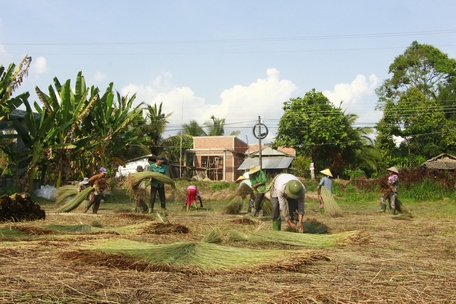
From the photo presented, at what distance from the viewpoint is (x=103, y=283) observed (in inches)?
157

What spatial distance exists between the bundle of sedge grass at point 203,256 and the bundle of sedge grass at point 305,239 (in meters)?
1.47

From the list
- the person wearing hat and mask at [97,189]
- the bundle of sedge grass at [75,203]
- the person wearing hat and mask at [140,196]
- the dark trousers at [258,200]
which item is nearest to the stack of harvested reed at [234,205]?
the dark trousers at [258,200]

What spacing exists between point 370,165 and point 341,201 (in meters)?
13.9

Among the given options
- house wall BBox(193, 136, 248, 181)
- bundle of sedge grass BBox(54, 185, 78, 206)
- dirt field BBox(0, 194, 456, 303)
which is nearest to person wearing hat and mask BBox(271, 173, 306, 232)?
dirt field BBox(0, 194, 456, 303)

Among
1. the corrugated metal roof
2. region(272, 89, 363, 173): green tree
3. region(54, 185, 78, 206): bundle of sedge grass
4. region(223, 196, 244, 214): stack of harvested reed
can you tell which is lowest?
region(223, 196, 244, 214): stack of harvested reed

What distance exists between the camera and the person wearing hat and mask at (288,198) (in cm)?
802

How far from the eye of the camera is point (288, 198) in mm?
8414

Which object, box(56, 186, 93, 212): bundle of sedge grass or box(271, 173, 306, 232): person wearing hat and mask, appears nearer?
box(271, 173, 306, 232): person wearing hat and mask

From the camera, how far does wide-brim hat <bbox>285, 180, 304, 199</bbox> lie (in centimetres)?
799

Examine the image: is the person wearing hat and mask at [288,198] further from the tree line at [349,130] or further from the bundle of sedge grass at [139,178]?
the tree line at [349,130]

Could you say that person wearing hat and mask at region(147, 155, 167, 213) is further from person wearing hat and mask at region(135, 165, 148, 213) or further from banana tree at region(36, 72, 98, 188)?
banana tree at region(36, 72, 98, 188)

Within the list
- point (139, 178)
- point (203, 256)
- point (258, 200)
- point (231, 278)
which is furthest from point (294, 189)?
point (139, 178)

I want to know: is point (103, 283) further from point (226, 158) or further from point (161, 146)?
point (226, 158)

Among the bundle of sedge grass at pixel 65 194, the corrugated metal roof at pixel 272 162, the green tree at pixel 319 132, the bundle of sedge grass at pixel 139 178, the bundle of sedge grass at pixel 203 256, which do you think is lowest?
the bundle of sedge grass at pixel 203 256
